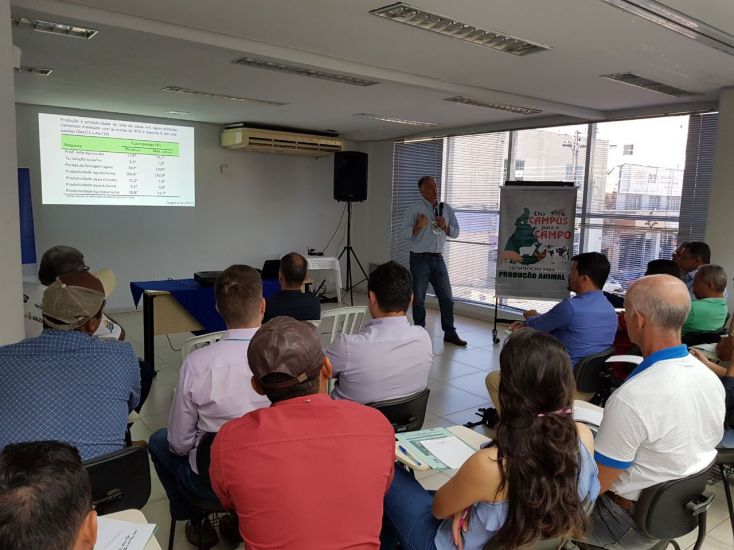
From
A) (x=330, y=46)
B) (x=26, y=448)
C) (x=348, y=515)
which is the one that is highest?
(x=330, y=46)

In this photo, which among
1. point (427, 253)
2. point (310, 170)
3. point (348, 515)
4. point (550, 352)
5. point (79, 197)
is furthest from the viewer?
point (310, 170)

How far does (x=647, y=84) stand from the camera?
4445 millimetres

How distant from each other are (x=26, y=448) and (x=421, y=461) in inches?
42.8

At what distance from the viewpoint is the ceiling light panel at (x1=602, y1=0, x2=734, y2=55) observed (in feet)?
8.74

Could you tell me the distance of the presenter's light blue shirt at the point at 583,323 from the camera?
3.00 meters

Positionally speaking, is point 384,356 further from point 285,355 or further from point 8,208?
point 8,208

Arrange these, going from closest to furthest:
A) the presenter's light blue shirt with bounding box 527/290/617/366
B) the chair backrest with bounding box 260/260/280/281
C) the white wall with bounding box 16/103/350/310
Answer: the presenter's light blue shirt with bounding box 527/290/617/366 < the white wall with bounding box 16/103/350/310 < the chair backrest with bounding box 260/260/280/281

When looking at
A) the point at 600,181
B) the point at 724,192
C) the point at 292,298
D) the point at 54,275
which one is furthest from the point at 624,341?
the point at 54,275

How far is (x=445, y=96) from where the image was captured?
16.8 feet

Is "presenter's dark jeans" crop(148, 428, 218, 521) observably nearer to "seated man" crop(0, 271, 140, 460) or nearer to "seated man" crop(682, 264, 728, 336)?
"seated man" crop(0, 271, 140, 460)

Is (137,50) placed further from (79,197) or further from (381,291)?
(79,197)

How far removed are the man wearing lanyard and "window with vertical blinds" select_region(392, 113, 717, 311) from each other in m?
1.48

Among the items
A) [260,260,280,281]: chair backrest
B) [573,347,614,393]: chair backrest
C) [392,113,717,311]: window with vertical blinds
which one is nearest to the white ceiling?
[392,113,717,311]: window with vertical blinds

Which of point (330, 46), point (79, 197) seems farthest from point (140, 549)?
point (79, 197)
